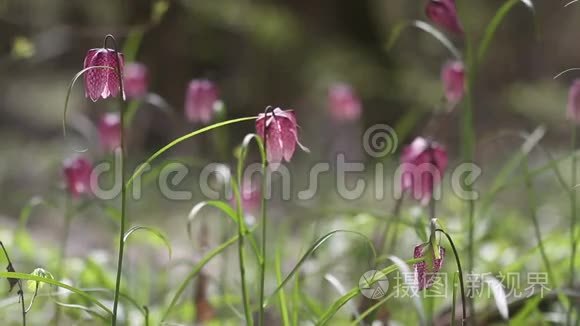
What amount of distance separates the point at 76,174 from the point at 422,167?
84cm

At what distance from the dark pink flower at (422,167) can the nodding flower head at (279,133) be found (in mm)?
576

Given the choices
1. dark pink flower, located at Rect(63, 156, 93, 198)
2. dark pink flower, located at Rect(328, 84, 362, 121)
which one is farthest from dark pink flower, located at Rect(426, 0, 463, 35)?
dark pink flower, located at Rect(328, 84, 362, 121)

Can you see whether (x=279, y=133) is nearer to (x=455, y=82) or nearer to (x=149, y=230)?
(x=149, y=230)

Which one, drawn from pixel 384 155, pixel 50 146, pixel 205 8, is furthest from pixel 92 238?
pixel 50 146

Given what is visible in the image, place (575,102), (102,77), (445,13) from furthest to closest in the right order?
(575,102) → (445,13) → (102,77)

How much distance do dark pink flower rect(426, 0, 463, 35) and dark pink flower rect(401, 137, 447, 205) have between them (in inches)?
9.8

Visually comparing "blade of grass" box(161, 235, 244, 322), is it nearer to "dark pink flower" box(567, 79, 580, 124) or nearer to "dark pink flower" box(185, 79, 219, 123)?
"dark pink flower" box(185, 79, 219, 123)

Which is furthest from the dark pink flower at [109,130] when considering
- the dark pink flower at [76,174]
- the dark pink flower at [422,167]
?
the dark pink flower at [422,167]

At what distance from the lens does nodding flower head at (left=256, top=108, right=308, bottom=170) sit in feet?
4.05

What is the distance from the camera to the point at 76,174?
6.65 feet

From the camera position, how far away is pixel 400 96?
23.9ft

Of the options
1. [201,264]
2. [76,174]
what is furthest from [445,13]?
[76,174]

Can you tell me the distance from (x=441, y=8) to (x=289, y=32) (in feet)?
16.7

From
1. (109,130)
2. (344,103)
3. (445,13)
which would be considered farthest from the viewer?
(344,103)
